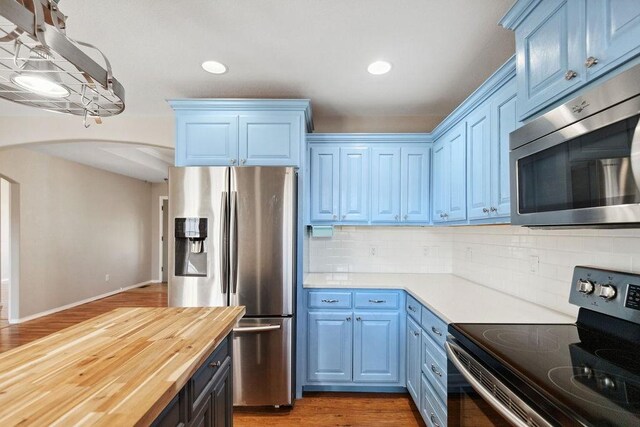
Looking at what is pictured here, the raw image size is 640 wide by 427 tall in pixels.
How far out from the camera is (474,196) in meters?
2.04

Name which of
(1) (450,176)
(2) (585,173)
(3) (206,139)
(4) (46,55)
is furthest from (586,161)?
(3) (206,139)

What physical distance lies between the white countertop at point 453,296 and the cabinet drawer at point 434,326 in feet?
0.20

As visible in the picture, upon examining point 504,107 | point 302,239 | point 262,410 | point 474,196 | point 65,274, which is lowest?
point 262,410

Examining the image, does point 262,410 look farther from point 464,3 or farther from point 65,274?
point 65,274

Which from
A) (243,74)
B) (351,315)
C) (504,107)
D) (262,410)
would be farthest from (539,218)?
(262,410)

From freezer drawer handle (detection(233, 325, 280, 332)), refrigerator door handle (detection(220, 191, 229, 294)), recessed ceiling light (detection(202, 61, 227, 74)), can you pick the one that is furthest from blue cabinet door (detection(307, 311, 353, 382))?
recessed ceiling light (detection(202, 61, 227, 74))

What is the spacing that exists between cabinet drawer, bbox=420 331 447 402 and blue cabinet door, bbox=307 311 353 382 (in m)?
0.64

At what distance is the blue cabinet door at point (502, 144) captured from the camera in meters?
1.65

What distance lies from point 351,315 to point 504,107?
1.80 metres

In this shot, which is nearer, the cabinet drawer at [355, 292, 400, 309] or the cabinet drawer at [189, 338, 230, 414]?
the cabinet drawer at [189, 338, 230, 414]

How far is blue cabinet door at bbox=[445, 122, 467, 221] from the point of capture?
7.20 feet

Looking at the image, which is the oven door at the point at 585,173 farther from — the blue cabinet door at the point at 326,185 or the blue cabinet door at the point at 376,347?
the blue cabinet door at the point at 326,185

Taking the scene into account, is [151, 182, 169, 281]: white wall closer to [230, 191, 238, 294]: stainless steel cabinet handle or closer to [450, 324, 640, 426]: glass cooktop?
[230, 191, 238, 294]: stainless steel cabinet handle

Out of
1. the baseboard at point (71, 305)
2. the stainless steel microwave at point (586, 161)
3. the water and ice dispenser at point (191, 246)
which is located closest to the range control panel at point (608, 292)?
the stainless steel microwave at point (586, 161)
